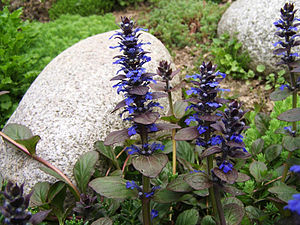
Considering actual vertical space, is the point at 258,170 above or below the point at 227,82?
below

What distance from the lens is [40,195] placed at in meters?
2.60

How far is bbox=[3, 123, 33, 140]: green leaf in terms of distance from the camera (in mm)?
Answer: 2918

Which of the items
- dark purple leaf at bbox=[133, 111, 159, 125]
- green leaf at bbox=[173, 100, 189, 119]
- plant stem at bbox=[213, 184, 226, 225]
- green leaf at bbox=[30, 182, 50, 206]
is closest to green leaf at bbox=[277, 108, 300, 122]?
plant stem at bbox=[213, 184, 226, 225]

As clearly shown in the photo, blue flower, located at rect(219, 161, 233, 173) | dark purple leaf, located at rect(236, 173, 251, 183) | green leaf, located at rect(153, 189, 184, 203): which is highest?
blue flower, located at rect(219, 161, 233, 173)

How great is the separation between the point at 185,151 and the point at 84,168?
106cm

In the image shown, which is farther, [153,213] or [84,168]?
[84,168]

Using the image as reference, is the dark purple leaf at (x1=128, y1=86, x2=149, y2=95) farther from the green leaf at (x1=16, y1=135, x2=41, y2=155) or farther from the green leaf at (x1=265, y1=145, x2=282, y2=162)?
the green leaf at (x1=265, y1=145, x2=282, y2=162)

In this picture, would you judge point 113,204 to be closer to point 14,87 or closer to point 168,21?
point 14,87

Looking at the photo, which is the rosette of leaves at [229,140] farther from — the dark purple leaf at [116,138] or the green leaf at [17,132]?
the green leaf at [17,132]

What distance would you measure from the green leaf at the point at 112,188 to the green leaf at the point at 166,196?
0.16 metres

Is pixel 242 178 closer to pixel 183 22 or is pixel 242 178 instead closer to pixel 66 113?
pixel 66 113

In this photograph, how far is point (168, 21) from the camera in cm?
604

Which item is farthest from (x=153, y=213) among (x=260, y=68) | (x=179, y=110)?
(x=260, y=68)

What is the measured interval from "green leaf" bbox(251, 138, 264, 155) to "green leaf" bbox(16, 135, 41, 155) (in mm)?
2115
